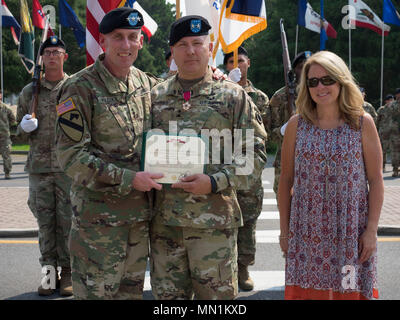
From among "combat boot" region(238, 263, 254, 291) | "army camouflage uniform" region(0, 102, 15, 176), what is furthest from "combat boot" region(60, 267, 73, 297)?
"army camouflage uniform" region(0, 102, 15, 176)

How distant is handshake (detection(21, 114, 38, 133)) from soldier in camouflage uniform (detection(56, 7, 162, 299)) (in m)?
2.02

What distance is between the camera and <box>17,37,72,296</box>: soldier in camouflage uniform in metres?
5.11

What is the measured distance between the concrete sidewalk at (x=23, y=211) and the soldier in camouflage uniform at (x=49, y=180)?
2.45 m

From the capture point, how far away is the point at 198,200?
3068mm

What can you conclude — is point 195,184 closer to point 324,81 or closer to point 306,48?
point 324,81

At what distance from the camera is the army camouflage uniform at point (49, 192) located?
5113mm

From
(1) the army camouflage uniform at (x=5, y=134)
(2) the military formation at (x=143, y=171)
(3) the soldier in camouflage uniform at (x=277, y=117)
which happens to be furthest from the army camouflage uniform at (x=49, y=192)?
(1) the army camouflage uniform at (x=5, y=134)

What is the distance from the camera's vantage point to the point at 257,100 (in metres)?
5.85

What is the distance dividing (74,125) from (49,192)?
2308 mm

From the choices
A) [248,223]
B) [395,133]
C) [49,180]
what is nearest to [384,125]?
[395,133]

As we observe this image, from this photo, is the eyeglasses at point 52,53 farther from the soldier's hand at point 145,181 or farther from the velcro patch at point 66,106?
the soldier's hand at point 145,181

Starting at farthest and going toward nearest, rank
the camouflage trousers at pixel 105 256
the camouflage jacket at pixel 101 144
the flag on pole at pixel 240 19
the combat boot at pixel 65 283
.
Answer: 1. the flag on pole at pixel 240 19
2. the combat boot at pixel 65 283
3. the camouflage trousers at pixel 105 256
4. the camouflage jacket at pixel 101 144
